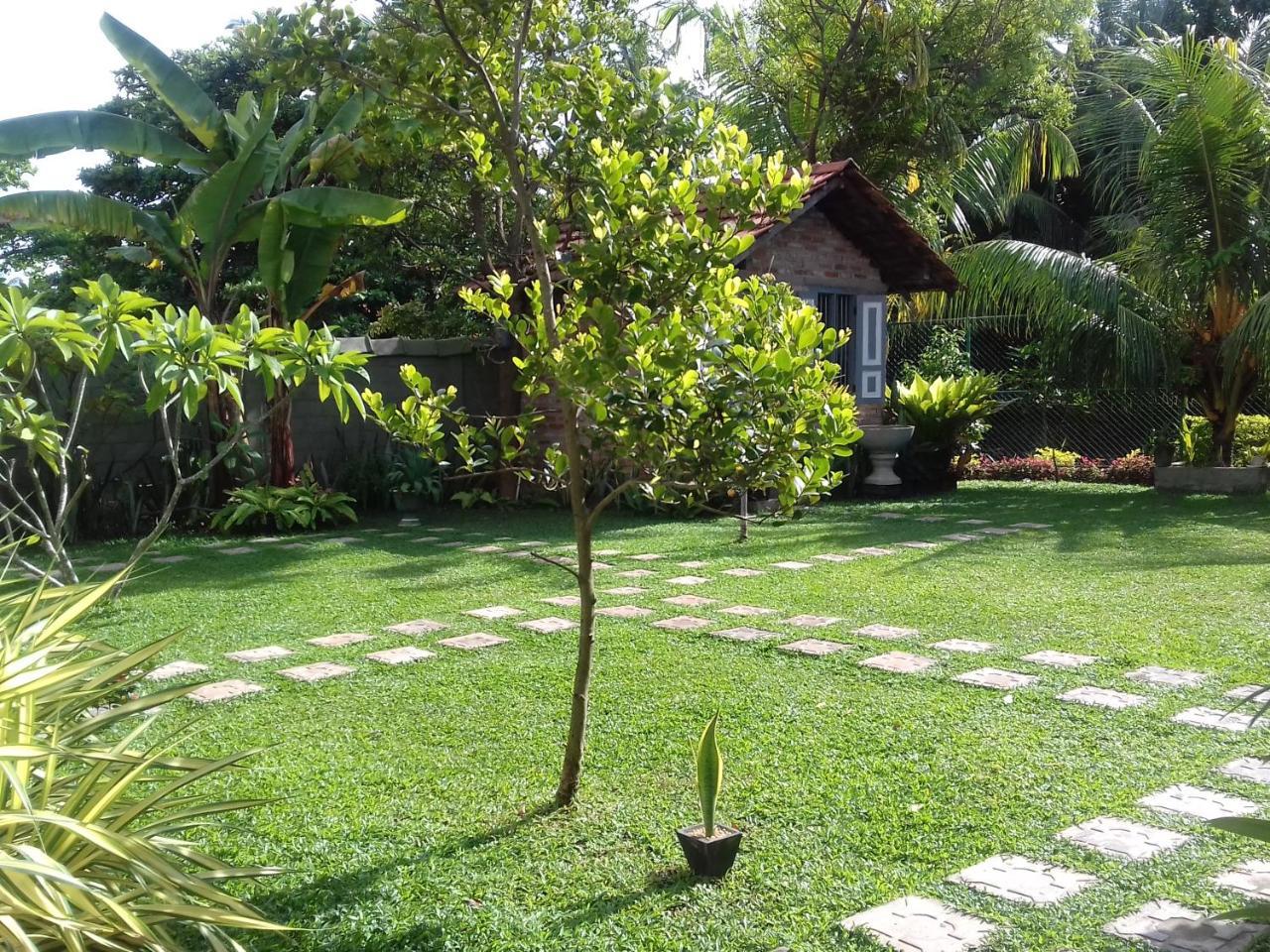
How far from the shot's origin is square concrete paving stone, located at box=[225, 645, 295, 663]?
597cm

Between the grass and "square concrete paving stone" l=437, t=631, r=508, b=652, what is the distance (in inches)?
4.1

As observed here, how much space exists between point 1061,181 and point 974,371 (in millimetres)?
10974

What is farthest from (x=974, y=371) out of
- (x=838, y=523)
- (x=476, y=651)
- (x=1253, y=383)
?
(x=476, y=651)

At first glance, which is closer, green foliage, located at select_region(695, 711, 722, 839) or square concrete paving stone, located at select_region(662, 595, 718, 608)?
green foliage, located at select_region(695, 711, 722, 839)

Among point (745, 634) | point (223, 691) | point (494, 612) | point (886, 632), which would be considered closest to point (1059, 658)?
point (886, 632)

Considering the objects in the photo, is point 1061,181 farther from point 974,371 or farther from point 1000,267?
point 1000,267

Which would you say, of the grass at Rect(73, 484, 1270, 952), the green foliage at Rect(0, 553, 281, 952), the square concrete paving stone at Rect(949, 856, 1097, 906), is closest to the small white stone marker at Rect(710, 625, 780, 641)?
the grass at Rect(73, 484, 1270, 952)

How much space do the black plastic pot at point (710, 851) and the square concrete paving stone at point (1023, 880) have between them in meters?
0.63

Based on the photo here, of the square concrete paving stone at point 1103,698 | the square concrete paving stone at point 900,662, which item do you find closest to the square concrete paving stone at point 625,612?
the square concrete paving stone at point 900,662

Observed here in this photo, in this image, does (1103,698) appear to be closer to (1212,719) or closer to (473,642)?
(1212,719)

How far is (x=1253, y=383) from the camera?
13891 mm

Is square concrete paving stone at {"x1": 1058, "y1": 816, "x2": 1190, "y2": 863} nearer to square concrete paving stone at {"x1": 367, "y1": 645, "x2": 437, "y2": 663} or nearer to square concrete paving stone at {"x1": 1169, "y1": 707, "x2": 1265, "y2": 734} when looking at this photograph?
square concrete paving stone at {"x1": 1169, "y1": 707, "x2": 1265, "y2": 734}

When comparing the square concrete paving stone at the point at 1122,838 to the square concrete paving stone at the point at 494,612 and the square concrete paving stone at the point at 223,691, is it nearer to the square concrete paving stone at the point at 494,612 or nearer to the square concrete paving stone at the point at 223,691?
the square concrete paving stone at the point at 223,691

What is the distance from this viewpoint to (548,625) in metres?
6.76
